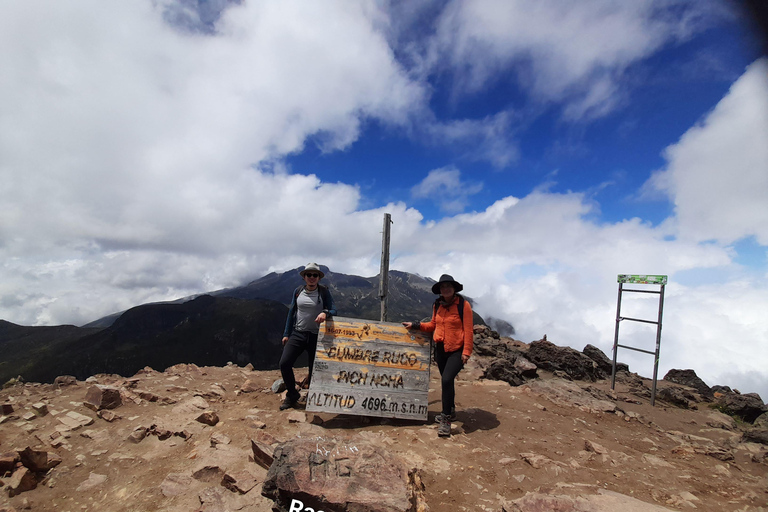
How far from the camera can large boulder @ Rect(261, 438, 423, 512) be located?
3217 mm

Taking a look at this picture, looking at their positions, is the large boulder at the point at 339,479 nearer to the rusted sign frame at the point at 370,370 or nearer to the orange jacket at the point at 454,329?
the rusted sign frame at the point at 370,370

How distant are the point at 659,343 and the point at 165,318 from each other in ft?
624

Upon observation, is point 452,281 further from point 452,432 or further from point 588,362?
point 588,362

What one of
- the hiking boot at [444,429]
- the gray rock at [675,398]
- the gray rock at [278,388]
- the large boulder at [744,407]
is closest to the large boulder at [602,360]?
the gray rock at [675,398]

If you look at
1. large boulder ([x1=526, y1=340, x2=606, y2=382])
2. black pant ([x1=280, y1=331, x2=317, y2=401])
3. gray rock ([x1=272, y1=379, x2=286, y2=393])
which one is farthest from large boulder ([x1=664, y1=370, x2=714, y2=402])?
gray rock ([x1=272, y1=379, x2=286, y2=393])

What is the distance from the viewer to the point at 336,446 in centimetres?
385

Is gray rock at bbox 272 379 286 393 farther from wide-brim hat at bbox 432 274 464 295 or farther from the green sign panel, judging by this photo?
the green sign panel

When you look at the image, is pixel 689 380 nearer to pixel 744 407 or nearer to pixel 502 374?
pixel 744 407

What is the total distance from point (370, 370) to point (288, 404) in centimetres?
184

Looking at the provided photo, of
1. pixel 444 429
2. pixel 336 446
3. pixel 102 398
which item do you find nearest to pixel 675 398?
pixel 444 429

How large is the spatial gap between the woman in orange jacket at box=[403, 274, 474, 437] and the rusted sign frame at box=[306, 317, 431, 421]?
0.43m

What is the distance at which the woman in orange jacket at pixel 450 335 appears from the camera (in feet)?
19.1

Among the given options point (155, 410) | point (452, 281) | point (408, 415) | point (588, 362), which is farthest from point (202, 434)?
point (588, 362)

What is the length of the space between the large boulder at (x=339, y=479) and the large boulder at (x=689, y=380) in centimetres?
1740
